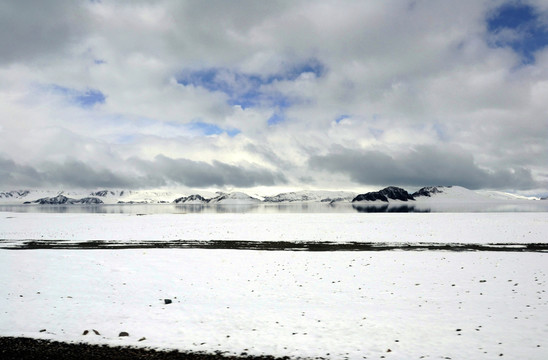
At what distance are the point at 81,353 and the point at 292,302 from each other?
851 centimetres

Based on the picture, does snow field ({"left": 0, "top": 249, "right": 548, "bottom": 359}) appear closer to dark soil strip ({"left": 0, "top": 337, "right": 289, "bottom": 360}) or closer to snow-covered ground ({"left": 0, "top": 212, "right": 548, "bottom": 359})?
snow-covered ground ({"left": 0, "top": 212, "right": 548, "bottom": 359})

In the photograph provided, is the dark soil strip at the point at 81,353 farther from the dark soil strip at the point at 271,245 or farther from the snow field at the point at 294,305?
the dark soil strip at the point at 271,245

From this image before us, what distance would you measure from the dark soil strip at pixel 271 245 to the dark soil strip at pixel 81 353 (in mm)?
23877

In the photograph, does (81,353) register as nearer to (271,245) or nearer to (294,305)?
(294,305)

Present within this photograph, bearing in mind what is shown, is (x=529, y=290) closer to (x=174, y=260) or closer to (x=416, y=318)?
(x=416, y=318)

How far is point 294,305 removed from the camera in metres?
15.5

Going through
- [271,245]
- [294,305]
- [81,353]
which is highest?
[271,245]

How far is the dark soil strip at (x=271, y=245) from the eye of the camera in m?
34.2

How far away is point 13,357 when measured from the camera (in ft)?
34.5

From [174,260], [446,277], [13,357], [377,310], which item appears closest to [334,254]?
[446,277]

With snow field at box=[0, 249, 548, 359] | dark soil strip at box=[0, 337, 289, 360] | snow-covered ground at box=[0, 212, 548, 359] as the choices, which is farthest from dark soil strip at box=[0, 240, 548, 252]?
dark soil strip at box=[0, 337, 289, 360]

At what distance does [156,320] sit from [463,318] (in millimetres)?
11910

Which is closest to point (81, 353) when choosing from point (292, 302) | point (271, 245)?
point (292, 302)

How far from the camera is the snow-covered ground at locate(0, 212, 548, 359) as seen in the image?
11539 millimetres
